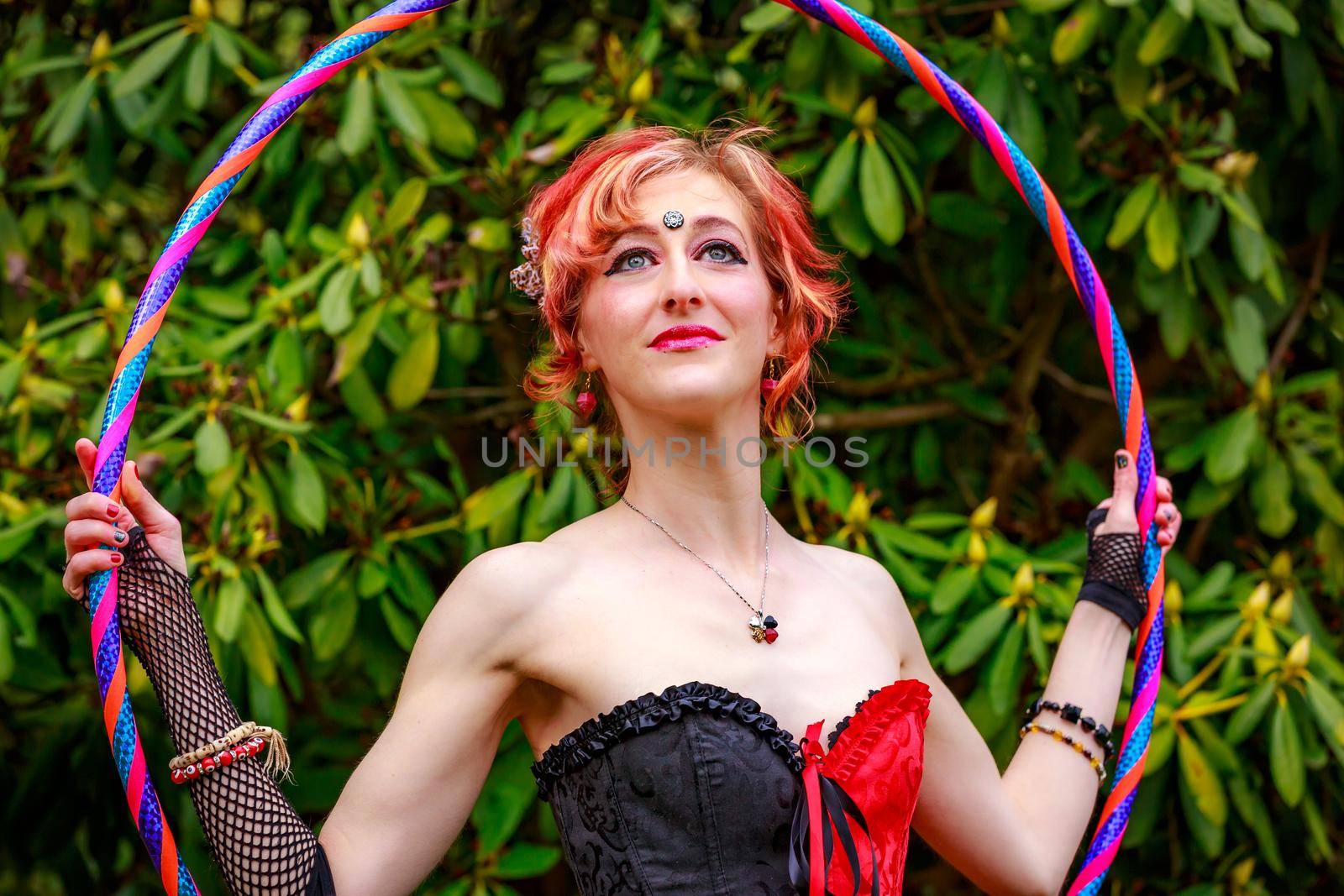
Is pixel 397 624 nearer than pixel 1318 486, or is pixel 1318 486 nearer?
pixel 397 624

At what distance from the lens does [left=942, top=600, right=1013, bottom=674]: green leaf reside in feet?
8.00

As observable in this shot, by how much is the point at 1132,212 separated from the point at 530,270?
1.29 meters

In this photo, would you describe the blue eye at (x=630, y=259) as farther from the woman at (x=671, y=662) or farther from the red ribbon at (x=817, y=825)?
the red ribbon at (x=817, y=825)

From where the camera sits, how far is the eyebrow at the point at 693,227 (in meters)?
1.81

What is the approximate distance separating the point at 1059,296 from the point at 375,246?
1.47m

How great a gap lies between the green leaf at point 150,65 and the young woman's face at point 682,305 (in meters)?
1.27

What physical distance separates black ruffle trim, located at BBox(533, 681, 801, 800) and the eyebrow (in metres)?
0.57

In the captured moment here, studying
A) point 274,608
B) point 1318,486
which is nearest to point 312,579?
point 274,608

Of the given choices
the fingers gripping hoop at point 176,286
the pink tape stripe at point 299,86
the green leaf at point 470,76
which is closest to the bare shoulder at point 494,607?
the fingers gripping hoop at point 176,286

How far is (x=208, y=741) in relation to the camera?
5.06ft

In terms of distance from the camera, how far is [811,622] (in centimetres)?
183

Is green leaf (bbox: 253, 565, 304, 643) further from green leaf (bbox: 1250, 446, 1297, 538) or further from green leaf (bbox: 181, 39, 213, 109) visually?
green leaf (bbox: 1250, 446, 1297, 538)

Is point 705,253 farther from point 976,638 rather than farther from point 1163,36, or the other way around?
point 1163,36

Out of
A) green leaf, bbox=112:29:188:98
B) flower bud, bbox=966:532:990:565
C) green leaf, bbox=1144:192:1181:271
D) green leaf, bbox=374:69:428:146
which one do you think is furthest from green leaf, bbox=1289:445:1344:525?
green leaf, bbox=112:29:188:98
